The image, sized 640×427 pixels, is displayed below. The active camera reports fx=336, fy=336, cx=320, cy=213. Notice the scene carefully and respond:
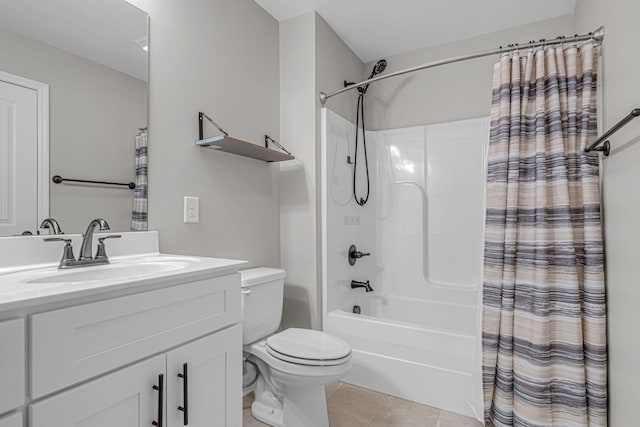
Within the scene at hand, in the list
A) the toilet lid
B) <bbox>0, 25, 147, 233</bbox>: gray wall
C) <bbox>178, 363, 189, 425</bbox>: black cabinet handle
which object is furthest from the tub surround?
<bbox>178, 363, 189, 425</bbox>: black cabinet handle

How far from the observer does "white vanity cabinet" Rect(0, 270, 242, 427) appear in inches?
26.7

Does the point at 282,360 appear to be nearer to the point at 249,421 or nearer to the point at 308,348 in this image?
the point at 308,348

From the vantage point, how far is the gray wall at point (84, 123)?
116cm

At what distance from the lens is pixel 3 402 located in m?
0.63

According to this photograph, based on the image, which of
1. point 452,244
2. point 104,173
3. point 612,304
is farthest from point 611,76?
point 104,173

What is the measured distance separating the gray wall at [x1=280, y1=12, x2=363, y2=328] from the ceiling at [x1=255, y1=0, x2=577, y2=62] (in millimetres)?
117

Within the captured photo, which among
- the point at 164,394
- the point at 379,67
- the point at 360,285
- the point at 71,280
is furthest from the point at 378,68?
the point at 164,394

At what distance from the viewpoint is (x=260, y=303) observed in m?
1.67

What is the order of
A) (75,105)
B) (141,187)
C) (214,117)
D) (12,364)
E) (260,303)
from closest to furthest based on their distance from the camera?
(12,364) < (75,105) < (141,187) < (260,303) < (214,117)

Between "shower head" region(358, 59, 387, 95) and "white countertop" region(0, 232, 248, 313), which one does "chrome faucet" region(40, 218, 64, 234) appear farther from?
"shower head" region(358, 59, 387, 95)

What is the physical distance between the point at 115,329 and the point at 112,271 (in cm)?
40

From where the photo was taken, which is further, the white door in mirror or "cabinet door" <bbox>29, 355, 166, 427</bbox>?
the white door in mirror

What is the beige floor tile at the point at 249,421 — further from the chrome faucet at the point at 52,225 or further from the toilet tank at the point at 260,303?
the chrome faucet at the point at 52,225

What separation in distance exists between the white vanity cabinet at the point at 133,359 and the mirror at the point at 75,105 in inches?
23.5
